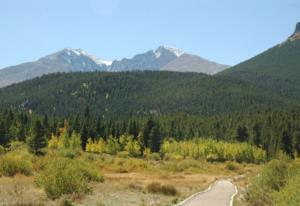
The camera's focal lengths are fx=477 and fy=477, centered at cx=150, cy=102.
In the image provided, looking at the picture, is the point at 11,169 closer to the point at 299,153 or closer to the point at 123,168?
the point at 123,168

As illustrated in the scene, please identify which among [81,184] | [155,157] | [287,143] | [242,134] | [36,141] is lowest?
[155,157]

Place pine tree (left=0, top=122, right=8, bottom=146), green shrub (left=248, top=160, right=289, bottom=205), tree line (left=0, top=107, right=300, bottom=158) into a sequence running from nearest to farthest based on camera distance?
green shrub (left=248, top=160, right=289, bottom=205), pine tree (left=0, top=122, right=8, bottom=146), tree line (left=0, top=107, right=300, bottom=158)

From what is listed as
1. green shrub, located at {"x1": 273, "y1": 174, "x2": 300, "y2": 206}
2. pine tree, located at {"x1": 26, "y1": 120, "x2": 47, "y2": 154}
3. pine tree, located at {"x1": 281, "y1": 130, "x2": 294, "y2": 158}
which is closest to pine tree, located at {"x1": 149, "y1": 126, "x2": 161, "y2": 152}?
pine tree, located at {"x1": 281, "y1": 130, "x2": 294, "y2": 158}

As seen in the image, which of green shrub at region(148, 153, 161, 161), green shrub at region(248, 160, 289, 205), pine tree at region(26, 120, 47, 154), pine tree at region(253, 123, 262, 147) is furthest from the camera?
pine tree at region(253, 123, 262, 147)

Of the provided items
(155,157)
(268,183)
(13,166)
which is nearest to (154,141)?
(155,157)

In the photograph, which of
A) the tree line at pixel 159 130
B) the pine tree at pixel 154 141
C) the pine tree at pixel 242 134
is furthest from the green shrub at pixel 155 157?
the pine tree at pixel 242 134

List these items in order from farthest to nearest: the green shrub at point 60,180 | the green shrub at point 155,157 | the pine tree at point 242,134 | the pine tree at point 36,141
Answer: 1. the pine tree at point 242,134
2. the green shrub at point 155,157
3. the pine tree at point 36,141
4. the green shrub at point 60,180

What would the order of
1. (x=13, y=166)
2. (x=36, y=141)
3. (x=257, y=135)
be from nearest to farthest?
(x=13, y=166)
(x=36, y=141)
(x=257, y=135)

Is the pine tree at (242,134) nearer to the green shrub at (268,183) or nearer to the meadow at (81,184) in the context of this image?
the meadow at (81,184)

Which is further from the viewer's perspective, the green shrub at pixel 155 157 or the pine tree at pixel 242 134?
the pine tree at pixel 242 134

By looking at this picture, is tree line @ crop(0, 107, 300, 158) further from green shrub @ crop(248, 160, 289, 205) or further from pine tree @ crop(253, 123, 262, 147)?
green shrub @ crop(248, 160, 289, 205)

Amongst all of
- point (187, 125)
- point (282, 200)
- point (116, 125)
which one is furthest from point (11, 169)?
point (187, 125)

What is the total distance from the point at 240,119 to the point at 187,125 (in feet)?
68.0

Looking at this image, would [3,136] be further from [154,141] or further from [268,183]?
[268,183]
